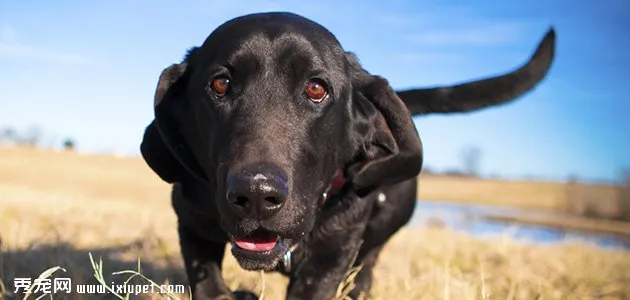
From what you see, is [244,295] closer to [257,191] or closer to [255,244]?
[255,244]

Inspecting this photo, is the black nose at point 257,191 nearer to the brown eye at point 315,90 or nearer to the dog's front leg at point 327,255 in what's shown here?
the brown eye at point 315,90

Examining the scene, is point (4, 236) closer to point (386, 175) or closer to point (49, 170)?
point (386, 175)

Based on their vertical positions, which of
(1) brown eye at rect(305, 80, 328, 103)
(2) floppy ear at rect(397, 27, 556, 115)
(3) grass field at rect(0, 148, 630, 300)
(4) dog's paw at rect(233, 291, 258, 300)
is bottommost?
(3) grass field at rect(0, 148, 630, 300)

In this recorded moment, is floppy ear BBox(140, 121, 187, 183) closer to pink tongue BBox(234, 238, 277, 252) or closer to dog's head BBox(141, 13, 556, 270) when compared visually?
dog's head BBox(141, 13, 556, 270)

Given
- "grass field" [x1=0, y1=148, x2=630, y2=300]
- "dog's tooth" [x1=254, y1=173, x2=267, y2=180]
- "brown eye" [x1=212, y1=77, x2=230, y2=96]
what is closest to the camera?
"dog's tooth" [x1=254, y1=173, x2=267, y2=180]

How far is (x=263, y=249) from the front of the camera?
2.53 meters

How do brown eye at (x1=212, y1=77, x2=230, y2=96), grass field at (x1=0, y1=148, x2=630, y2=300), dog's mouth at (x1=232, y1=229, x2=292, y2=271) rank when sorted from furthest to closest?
grass field at (x1=0, y1=148, x2=630, y2=300) → brown eye at (x1=212, y1=77, x2=230, y2=96) → dog's mouth at (x1=232, y1=229, x2=292, y2=271)

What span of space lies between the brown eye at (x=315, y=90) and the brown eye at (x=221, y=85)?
0.35 m

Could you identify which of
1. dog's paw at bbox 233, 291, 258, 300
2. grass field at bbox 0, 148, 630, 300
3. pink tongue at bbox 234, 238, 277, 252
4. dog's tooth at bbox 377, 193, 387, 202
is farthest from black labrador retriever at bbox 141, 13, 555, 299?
grass field at bbox 0, 148, 630, 300

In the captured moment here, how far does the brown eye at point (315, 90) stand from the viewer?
9.04 feet

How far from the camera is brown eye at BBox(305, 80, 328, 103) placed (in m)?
2.75

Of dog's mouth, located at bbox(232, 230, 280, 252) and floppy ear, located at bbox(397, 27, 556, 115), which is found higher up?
floppy ear, located at bbox(397, 27, 556, 115)

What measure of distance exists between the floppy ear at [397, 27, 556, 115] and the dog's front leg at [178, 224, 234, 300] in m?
1.70

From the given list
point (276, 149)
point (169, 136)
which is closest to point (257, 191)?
point (276, 149)
